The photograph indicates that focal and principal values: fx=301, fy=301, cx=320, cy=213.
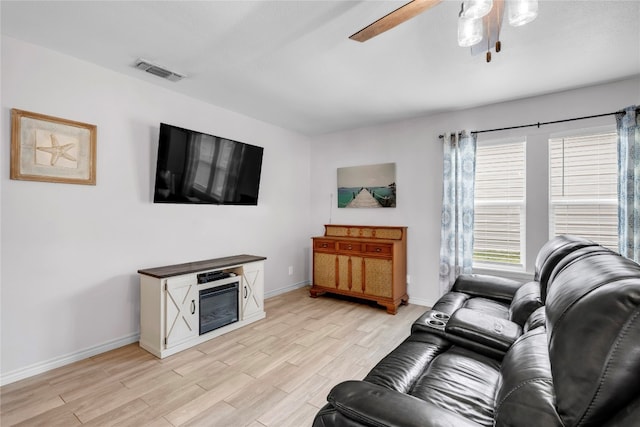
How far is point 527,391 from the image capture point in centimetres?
95

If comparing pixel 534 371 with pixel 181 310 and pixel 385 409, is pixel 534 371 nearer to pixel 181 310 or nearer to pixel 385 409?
pixel 385 409

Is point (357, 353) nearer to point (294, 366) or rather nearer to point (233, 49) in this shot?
point (294, 366)

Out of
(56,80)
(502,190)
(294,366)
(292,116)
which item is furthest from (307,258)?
(56,80)

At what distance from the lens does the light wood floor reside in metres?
1.92

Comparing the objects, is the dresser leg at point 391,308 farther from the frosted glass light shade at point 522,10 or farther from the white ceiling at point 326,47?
the frosted glass light shade at point 522,10

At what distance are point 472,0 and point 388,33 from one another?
0.97 meters

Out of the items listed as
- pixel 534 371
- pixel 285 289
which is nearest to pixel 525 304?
pixel 534 371

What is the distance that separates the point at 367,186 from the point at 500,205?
1.79 m

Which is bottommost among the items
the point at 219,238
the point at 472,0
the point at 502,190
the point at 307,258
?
the point at 307,258

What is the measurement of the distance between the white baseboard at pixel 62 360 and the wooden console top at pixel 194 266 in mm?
688

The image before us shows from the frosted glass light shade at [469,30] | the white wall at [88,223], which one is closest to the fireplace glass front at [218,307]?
the white wall at [88,223]

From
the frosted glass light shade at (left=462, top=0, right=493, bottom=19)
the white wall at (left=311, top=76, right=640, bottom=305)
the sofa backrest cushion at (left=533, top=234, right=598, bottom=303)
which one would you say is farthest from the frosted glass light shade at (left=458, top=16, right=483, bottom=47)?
the white wall at (left=311, top=76, right=640, bottom=305)

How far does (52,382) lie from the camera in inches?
90.0

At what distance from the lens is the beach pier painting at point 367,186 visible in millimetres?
4426
